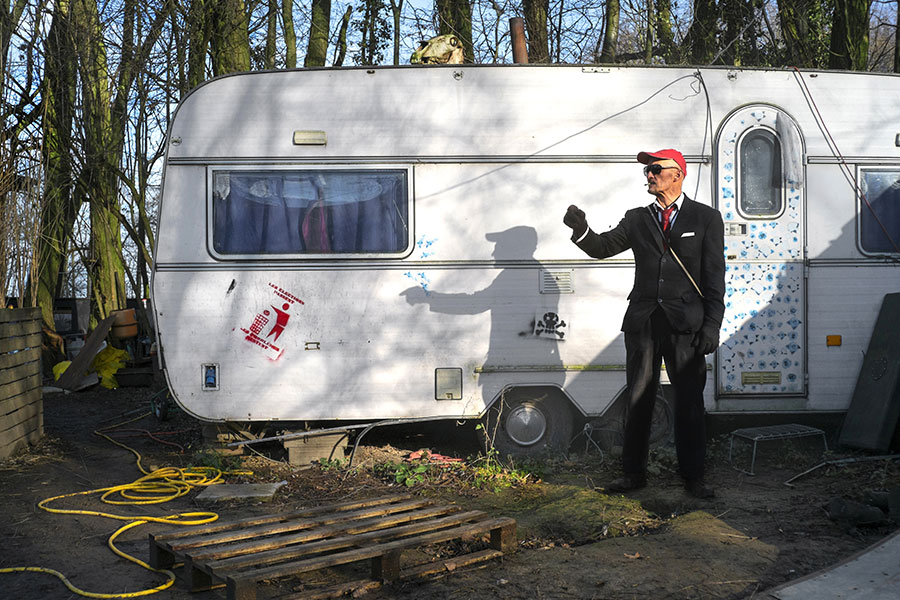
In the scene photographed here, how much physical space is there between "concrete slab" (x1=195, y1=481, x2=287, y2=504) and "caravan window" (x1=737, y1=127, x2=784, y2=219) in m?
4.10

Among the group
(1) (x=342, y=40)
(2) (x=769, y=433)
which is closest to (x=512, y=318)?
(2) (x=769, y=433)

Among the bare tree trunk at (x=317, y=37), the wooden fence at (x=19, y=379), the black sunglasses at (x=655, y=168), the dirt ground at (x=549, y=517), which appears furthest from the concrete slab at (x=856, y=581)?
the bare tree trunk at (x=317, y=37)

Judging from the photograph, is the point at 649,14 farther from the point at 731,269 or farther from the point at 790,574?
the point at 790,574

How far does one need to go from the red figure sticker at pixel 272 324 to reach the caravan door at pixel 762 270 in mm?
3324

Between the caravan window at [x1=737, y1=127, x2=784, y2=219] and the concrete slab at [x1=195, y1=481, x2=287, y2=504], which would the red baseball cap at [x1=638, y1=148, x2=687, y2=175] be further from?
the concrete slab at [x1=195, y1=481, x2=287, y2=504]

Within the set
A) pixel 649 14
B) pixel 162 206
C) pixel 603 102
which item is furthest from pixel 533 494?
pixel 649 14

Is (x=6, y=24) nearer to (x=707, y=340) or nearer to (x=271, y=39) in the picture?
(x=271, y=39)

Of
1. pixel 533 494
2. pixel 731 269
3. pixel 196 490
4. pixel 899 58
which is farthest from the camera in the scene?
pixel 899 58

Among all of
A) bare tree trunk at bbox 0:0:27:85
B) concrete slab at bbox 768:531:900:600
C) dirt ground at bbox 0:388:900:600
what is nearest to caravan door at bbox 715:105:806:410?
dirt ground at bbox 0:388:900:600

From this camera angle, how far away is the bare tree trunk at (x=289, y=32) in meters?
13.5

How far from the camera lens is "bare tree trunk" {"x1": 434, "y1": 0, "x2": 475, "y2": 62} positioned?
13.5 meters

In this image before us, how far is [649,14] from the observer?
1352 cm

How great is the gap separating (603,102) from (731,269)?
1.63 m

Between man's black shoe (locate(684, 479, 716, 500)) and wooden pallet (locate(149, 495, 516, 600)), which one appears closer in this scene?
wooden pallet (locate(149, 495, 516, 600))
